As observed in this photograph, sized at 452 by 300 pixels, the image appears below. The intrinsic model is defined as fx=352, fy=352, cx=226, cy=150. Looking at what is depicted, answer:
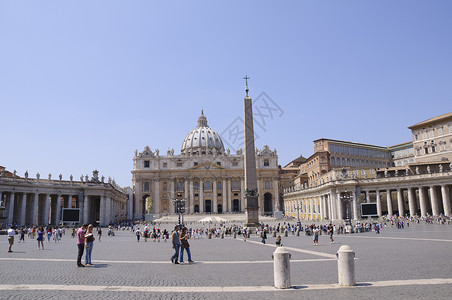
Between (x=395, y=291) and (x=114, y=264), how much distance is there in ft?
27.6

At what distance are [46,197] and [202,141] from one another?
65.2 meters

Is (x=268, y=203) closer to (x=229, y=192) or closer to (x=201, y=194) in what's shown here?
(x=229, y=192)

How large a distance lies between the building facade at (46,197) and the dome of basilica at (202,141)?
53021mm

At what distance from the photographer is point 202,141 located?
11081 cm

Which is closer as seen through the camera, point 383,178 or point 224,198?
point 383,178

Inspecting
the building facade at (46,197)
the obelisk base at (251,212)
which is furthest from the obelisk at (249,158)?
the building facade at (46,197)

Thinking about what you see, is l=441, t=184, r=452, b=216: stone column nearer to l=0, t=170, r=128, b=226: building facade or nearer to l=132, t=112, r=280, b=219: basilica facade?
l=0, t=170, r=128, b=226: building facade

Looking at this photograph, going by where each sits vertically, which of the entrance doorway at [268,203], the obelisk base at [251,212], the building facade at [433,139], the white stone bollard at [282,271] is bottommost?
the white stone bollard at [282,271]

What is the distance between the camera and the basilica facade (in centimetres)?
8638

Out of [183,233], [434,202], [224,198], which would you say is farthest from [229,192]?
[183,233]

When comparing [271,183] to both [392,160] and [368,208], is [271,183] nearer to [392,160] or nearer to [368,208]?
[392,160]

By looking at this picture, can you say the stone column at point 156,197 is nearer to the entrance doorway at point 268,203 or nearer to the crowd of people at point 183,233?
the entrance doorway at point 268,203

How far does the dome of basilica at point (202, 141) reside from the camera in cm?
10944

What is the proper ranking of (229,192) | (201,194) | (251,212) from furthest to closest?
(229,192)
(201,194)
(251,212)
